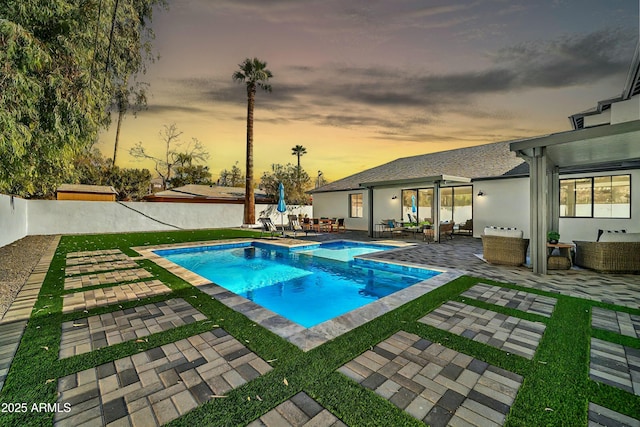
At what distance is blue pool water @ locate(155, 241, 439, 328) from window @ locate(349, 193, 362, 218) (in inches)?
275

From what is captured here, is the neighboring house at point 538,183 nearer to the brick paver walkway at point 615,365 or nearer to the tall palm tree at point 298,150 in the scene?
the brick paver walkway at point 615,365

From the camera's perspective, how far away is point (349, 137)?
56.9ft

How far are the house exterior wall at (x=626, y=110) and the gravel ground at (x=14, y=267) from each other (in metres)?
14.6

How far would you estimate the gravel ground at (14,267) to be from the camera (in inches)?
176

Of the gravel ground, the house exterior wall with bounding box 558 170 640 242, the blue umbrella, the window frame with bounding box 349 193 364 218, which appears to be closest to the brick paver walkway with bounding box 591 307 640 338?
the gravel ground

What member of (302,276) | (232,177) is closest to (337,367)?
Answer: (302,276)

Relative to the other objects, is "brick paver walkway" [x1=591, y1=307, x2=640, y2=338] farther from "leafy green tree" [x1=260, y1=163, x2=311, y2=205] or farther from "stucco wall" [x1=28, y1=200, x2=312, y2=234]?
"leafy green tree" [x1=260, y1=163, x2=311, y2=205]

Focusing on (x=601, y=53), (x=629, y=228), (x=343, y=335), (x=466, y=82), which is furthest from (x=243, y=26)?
(x=629, y=228)

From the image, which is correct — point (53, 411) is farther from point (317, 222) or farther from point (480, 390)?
point (317, 222)

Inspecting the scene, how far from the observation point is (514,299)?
4402 mm

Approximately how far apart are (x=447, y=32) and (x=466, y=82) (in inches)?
121

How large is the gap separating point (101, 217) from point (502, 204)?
2054 cm

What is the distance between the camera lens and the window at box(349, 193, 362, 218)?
1805cm

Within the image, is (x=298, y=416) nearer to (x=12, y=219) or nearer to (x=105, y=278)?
(x=105, y=278)
